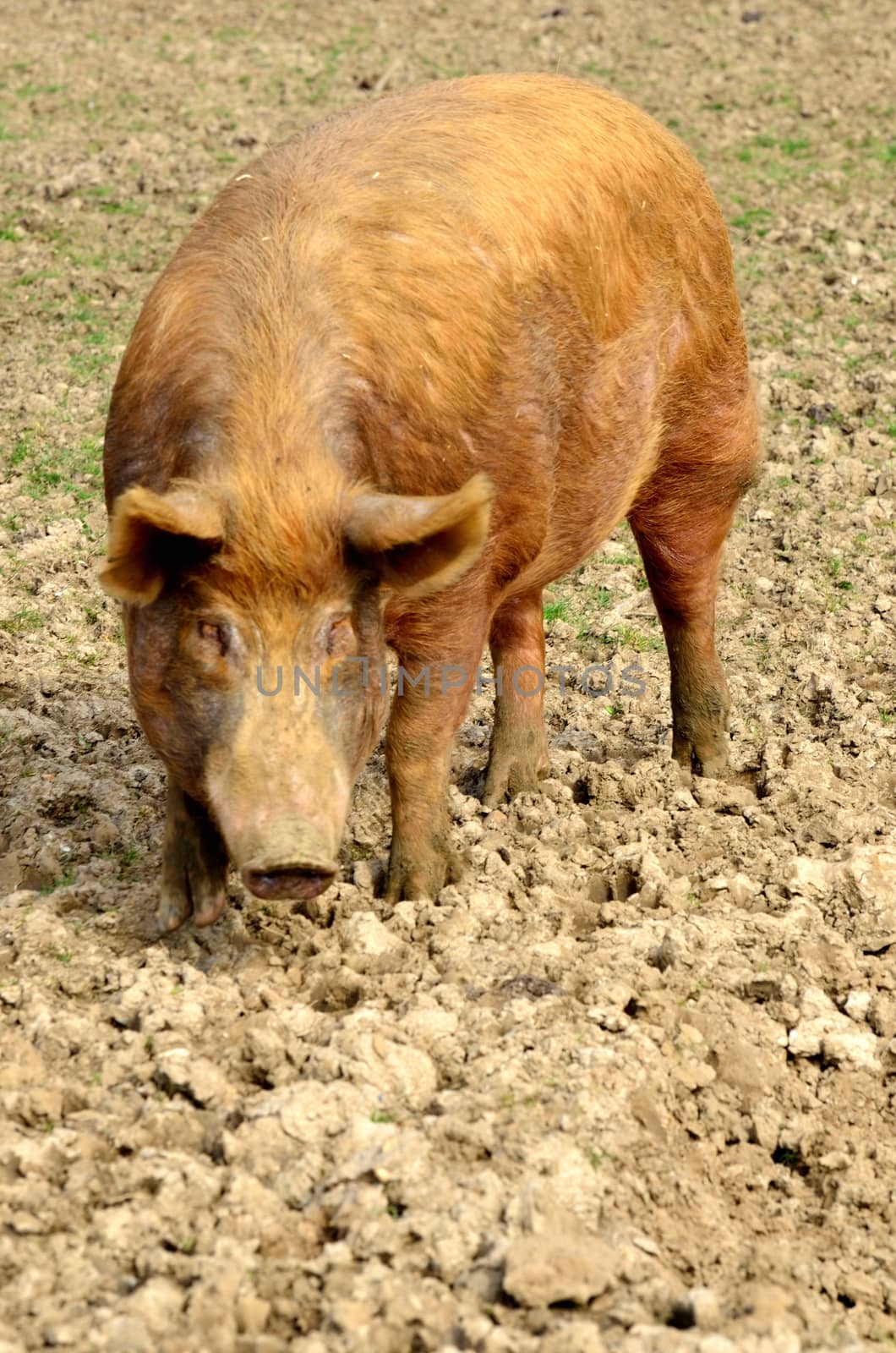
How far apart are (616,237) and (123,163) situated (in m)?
7.10

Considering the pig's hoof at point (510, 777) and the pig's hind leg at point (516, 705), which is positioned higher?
the pig's hind leg at point (516, 705)

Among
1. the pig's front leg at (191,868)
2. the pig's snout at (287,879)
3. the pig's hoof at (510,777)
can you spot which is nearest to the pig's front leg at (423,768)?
the pig's front leg at (191,868)

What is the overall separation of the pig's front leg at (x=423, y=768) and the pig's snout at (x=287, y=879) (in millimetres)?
843

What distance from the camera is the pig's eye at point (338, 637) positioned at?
3.70 m

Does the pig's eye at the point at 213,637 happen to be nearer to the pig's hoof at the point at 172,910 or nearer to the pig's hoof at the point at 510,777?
the pig's hoof at the point at 172,910

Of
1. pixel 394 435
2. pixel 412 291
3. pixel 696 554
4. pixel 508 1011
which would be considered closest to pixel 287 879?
pixel 508 1011

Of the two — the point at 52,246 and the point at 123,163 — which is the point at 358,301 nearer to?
the point at 52,246

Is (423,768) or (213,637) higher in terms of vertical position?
(213,637)

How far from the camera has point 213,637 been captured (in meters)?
3.64

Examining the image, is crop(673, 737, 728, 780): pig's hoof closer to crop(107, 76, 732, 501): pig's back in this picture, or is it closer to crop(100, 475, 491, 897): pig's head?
crop(107, 76, 732, 501): pig's back

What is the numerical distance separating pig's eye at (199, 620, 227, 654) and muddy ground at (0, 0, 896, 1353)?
34.9 inches

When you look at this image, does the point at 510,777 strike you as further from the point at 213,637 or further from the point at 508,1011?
the point at 213,637

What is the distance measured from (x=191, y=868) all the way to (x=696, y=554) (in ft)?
7.02

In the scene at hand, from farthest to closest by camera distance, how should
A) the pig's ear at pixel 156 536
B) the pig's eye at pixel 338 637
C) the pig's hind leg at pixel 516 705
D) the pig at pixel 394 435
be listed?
the pig's hind leg at pixel 516 705
the pig's eye at pixel 338 637
the pig at pixel 394 435
the pig's ear at pixel 156 536
